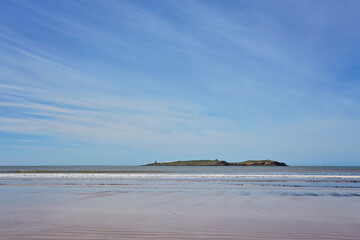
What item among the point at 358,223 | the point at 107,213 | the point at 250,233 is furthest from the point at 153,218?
the point at 358,223

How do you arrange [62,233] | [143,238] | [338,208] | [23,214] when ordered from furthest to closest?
[338,208] → [23,214] → [62,233] → [143,238]

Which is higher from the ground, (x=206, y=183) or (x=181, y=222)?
(x=181, y=222)

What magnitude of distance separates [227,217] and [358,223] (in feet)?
13.0

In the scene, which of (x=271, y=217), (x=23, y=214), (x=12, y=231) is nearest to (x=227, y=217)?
(x=271, y=217)

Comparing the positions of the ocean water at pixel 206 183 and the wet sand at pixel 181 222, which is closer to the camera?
the wet sand at pixel 181 222

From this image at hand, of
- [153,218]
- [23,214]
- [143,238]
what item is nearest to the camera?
[143,238]

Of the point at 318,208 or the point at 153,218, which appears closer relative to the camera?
the point at 153,218

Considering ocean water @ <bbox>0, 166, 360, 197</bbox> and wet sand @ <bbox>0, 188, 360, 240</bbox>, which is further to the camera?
ocean water @ <bbox>0, 166, 360, 197</bbox>

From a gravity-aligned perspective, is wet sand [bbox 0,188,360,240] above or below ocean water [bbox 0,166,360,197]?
above

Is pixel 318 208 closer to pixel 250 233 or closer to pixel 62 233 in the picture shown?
pixel 250 233

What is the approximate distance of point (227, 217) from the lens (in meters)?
9.42

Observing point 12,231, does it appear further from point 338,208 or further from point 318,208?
point 338,208

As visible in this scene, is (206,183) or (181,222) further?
(206,183)

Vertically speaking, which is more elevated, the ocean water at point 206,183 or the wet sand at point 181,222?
the wet sand at point 181,222
